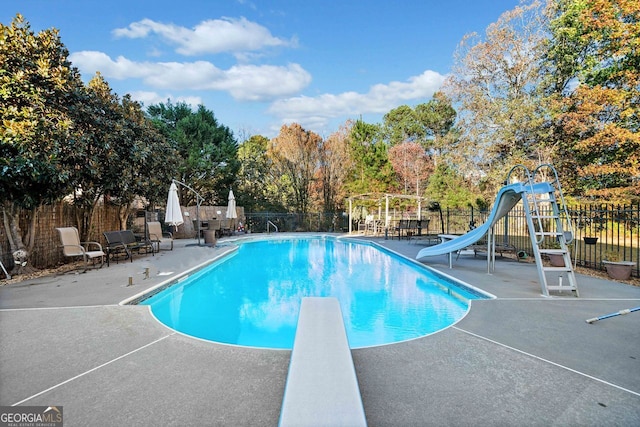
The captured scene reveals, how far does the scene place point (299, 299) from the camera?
6.58 m

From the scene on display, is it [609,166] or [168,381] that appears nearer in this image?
[168,381]

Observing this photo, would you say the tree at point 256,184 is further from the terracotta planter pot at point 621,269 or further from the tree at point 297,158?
the terracotta planter pot at point 621,269

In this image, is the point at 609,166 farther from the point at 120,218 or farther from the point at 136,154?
the point at 120,218

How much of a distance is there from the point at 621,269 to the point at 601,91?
7.42 m

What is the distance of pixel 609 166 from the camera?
10945 mm

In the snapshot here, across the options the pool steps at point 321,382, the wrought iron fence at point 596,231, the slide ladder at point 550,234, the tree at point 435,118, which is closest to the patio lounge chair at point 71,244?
the pool steps at point 321,382

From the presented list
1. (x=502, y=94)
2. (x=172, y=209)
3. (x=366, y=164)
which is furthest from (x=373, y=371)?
(x=366, y=164)

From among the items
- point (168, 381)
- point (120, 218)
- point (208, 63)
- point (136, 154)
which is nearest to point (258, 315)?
point (168, 381)

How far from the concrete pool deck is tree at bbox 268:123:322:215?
1762cm

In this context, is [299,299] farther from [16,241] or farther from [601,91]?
[601,91]

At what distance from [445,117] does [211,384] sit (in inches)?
1095

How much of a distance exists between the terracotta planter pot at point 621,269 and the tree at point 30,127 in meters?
11.1

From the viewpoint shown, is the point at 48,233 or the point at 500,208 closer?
the point at 500,208

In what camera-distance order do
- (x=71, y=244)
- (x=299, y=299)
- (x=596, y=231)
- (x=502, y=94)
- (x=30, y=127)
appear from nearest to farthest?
(x=30, y=127) → (x=299, y=299) → (x=71, y=244) → (x=596, y=231) → (x=502, y=94)
